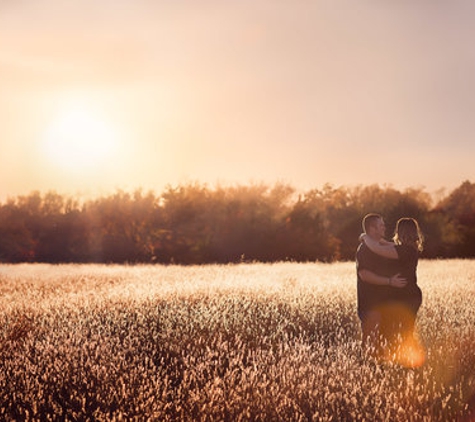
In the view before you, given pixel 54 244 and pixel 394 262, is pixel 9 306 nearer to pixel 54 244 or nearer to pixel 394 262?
pixel 394 262

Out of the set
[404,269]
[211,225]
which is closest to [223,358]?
[404,269]

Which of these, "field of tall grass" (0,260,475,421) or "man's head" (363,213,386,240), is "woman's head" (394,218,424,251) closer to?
"man's head" (363,213,386,240)

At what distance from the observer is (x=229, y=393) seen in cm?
502

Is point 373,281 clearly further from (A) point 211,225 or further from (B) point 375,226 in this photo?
(A) point 211,225

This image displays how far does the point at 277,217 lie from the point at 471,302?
71.0 ft

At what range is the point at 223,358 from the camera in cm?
655

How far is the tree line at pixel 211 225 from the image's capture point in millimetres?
30109

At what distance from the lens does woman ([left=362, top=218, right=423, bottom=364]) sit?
6480 millimetres

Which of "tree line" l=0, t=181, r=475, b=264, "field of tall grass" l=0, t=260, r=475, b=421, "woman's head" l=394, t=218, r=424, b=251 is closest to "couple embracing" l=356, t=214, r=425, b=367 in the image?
"woman's head" l=394, t=218, r=424, b=251

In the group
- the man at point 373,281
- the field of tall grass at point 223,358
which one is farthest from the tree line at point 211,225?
the man at point 373,281

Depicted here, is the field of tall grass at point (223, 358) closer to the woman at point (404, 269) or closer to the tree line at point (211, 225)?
the woman at point (404, 269)

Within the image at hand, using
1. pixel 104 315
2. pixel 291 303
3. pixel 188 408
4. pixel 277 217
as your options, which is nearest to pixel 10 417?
pixel 188 408

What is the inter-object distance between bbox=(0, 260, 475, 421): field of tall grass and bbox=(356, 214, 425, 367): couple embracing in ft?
0.94

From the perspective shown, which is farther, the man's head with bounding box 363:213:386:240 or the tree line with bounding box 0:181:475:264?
the tree line with bounding box 0:181:475:264
